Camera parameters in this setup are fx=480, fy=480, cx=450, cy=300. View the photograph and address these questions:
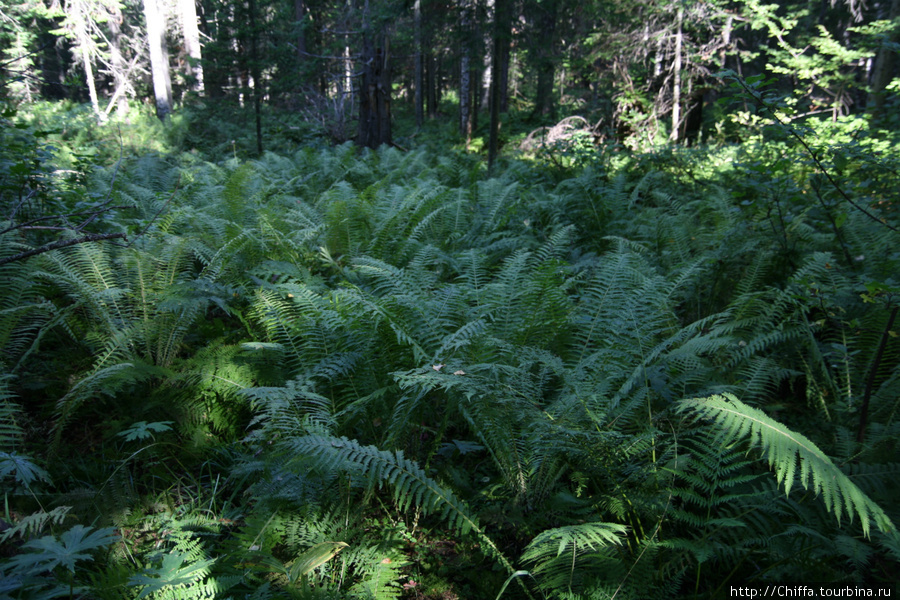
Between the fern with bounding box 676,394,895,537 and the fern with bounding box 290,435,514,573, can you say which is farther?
the fern with bounding box 290,435,514,573

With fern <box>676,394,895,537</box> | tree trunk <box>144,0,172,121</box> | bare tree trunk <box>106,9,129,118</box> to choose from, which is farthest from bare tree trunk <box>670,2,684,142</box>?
bare tree trunk <box>106,9,129,118</box>

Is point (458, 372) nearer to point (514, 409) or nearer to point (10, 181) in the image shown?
point (514, 409)

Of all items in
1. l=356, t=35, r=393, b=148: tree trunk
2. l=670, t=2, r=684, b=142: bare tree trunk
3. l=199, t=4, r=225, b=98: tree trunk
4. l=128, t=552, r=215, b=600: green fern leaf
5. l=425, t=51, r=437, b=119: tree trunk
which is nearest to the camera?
l=128, t=552, r=215, b=600: green fern leaf

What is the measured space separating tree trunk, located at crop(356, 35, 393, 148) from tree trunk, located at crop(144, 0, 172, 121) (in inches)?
241

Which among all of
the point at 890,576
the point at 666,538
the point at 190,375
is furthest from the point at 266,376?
the point at 890,576

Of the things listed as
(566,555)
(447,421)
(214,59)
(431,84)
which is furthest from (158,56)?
(431,84)

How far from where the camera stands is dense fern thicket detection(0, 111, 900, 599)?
5.06ft

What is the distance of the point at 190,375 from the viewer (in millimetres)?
2305

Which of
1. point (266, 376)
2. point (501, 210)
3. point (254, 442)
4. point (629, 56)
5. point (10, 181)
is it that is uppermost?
point (629, 56)

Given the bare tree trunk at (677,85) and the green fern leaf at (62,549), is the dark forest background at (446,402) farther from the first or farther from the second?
the bare tree trunk at (677,85)

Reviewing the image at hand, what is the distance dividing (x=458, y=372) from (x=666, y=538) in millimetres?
912


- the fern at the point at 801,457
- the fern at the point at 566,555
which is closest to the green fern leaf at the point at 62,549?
the fern at the point at 566,555

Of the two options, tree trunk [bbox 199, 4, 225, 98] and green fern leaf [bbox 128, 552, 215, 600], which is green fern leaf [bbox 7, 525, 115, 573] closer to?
green fern leaf [bbox 128, 552, 215, 600]

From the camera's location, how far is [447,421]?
2.01 meters
